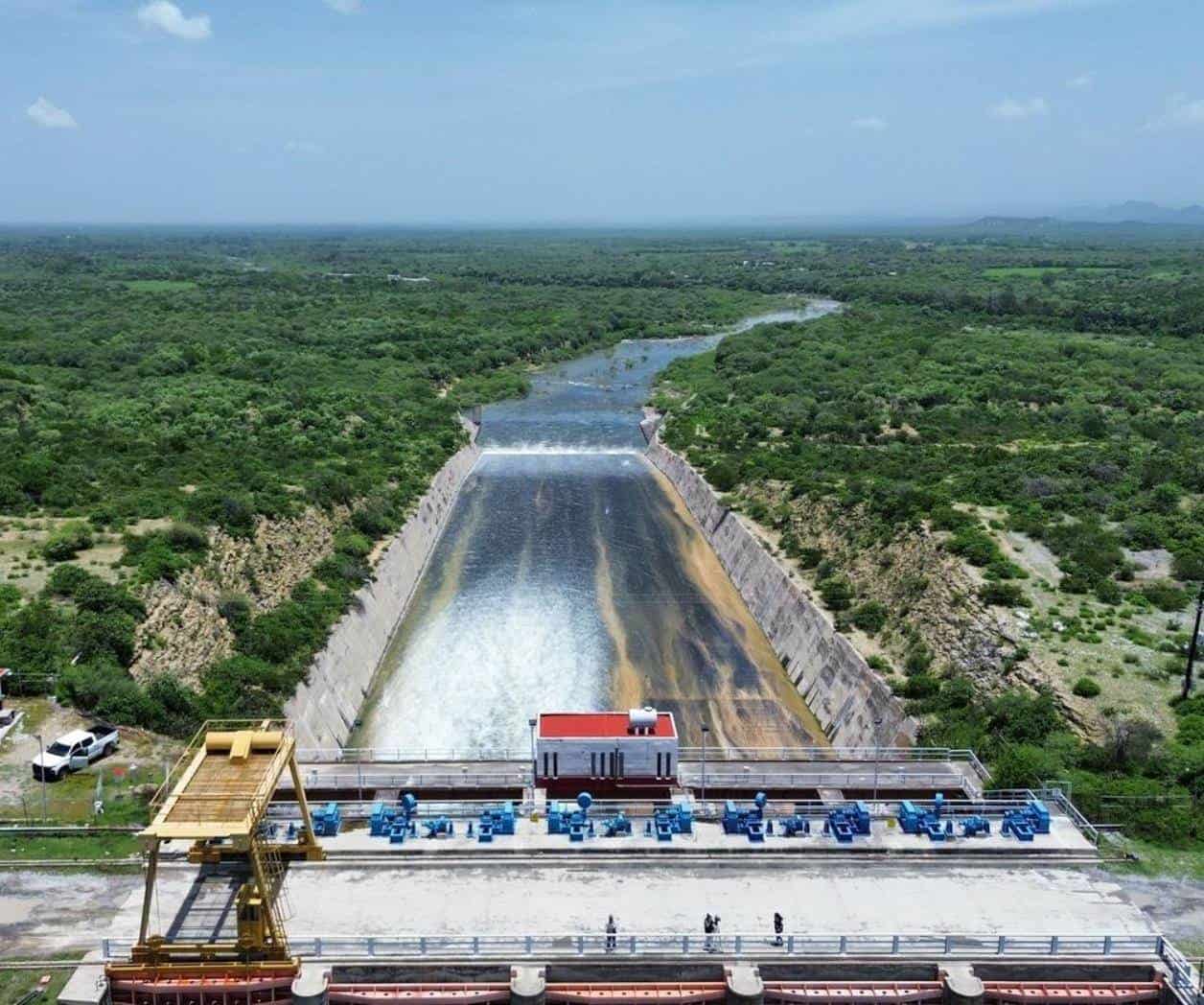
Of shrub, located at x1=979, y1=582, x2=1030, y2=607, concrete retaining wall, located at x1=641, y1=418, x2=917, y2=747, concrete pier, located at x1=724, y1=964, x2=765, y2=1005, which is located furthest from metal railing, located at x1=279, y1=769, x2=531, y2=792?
shrub, located at x1=979, y1=582, x2=1030, y2=607

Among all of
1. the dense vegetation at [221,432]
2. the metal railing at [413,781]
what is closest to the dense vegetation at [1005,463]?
the metal railing at [413,781]

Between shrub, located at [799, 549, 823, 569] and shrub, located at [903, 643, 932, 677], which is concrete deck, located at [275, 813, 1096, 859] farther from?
shrub, located at [799, 549, 823, 569]

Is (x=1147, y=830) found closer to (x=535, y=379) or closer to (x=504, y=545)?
(x=504, y=545)

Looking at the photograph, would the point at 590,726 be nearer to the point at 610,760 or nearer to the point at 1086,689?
the point at 610,760

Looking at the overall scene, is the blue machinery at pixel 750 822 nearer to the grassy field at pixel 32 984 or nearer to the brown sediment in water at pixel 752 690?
the grassy field at pixel 32 984

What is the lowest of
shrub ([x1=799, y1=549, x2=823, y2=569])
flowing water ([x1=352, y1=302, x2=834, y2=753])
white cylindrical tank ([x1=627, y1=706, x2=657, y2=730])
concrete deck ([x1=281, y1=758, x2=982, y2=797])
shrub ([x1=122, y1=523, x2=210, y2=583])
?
flowing water ([x1=352, y1=302, x2=834, y2=753])

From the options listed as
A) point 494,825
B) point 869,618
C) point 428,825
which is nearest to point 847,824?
point 494,825
